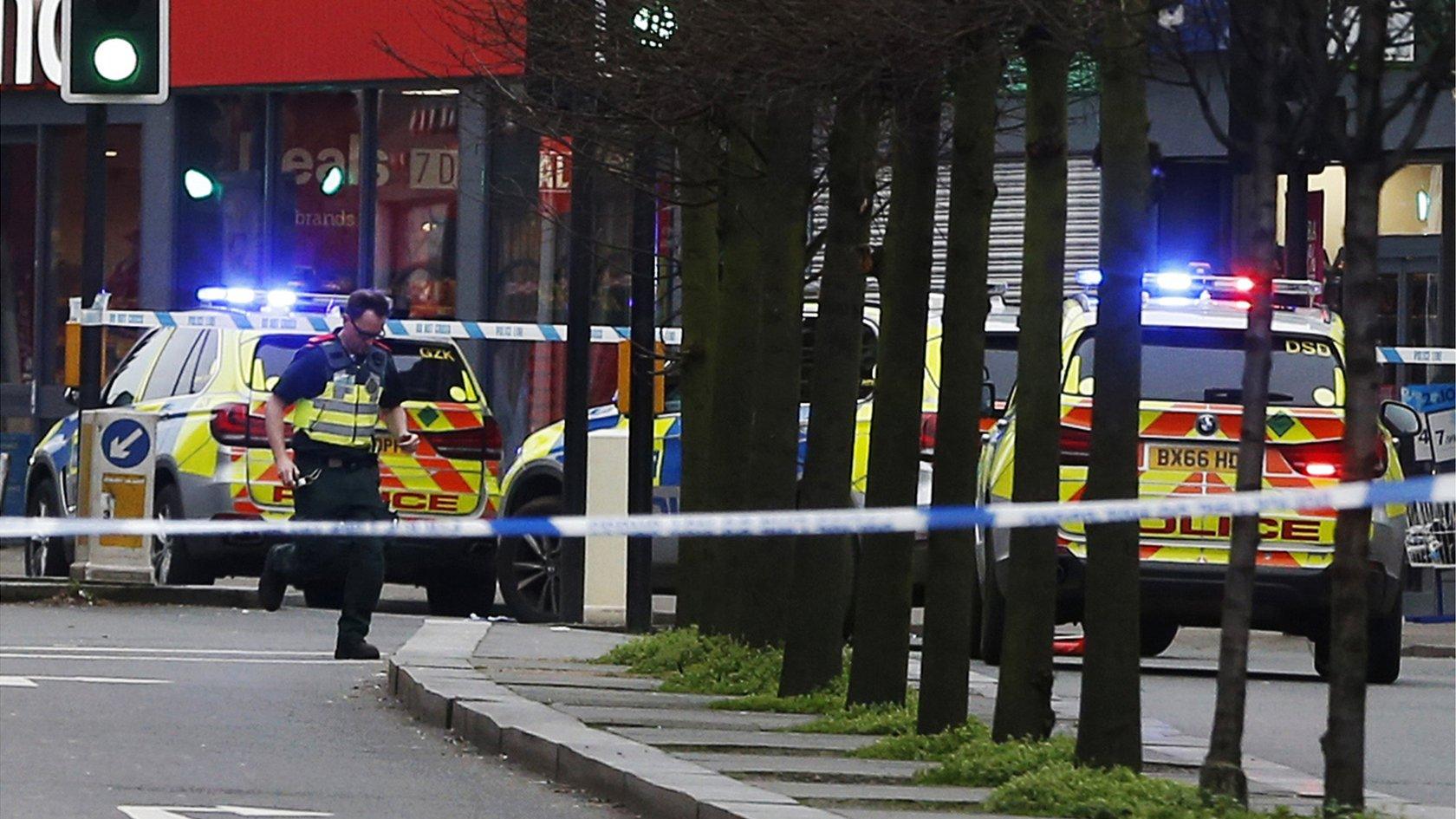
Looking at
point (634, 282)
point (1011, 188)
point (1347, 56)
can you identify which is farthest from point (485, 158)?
point (1347, 56)

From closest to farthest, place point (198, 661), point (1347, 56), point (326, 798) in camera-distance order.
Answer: point (1347, 56) → point (326, 798) → point (198, 661)

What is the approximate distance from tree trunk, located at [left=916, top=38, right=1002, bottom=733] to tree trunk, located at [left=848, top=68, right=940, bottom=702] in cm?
42

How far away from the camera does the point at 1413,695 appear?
1441 centimetres

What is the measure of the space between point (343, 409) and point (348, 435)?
0.42 ft

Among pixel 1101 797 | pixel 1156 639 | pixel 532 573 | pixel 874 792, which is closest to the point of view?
pixel 1101 797

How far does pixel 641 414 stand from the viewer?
15797mm

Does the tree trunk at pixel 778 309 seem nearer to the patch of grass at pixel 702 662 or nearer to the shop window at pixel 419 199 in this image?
the patch of grass at pixel 702 662

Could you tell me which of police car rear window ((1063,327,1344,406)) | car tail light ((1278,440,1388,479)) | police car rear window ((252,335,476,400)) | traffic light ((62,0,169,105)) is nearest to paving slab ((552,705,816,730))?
police car rear window ((1063,327,1344,406))

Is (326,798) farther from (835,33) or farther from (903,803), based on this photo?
(835,33)

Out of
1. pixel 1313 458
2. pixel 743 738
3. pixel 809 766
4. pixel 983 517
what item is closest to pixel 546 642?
pixel 1313 458

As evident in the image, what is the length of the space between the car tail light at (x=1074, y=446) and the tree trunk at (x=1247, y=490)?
620cm

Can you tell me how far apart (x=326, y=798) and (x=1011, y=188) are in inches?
680

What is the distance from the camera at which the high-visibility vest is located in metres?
13.9

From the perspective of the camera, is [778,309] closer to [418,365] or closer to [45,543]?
[418,365]
